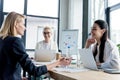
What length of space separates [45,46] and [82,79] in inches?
84.7

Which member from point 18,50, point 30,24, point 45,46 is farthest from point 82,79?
point 30,24

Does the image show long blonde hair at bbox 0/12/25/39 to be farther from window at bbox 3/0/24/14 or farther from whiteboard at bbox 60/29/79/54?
window at bbox 3/0/24/14

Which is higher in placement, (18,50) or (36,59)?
(18,50)

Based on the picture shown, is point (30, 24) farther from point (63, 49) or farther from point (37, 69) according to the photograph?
point (37, 69)

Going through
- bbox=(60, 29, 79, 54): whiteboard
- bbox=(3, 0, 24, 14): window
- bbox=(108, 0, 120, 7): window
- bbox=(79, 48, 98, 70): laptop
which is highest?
bbox=(3, 0, 24, 14): window

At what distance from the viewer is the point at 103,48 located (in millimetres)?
2180

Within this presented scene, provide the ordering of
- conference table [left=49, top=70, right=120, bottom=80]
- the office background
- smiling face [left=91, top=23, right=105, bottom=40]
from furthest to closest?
the office background
smiling face [left=91, top=23, right=105, bottom=40]
conference table [left=49, top=70, right=120, bottom=80]

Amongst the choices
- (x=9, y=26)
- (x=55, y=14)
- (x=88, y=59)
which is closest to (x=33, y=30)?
(x=55, y=14)

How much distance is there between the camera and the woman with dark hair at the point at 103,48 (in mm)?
1910

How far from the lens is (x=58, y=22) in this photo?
5.34 meters

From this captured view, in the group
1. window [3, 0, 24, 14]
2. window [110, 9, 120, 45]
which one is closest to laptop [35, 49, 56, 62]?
window [110, 9, 120, 45]

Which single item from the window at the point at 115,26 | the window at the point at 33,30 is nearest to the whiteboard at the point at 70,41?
the window at the point at 115,26

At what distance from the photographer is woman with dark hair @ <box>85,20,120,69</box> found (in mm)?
1910

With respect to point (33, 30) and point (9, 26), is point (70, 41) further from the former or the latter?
point (9, 26)
